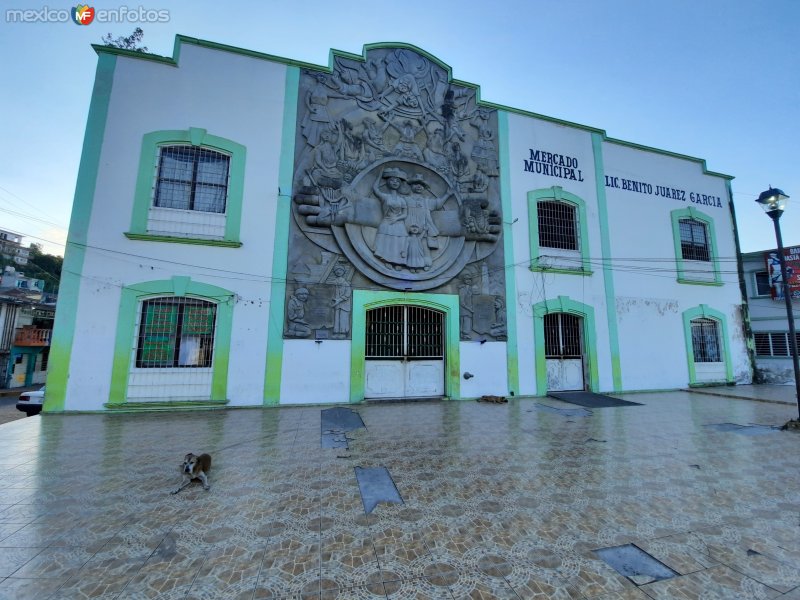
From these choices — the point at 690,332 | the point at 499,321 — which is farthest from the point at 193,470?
the point at 690,332

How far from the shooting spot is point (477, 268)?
33.2ft

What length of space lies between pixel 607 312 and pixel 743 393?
15.1ft

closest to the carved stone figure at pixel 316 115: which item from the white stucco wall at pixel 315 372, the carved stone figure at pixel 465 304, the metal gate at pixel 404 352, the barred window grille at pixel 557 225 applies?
the metal gate at pixel 404 352

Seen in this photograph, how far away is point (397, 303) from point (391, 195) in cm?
299

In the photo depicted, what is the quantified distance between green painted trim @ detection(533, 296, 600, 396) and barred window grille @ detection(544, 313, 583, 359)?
0.20 meters

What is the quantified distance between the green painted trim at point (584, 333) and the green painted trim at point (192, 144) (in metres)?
8.72

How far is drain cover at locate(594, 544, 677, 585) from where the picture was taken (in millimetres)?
2357

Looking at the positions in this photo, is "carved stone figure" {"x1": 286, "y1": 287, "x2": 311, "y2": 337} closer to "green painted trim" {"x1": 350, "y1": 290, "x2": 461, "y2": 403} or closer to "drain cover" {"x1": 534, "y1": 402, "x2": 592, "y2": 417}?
"green painted trim" {"x1": 350, "y1": 290, "x2": 461, "y2": 403}

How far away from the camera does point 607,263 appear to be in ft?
37.7

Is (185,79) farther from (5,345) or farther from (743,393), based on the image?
(5,345)

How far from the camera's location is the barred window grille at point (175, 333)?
7809 mm

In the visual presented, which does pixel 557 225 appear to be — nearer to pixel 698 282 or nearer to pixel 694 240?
pixel 698 282

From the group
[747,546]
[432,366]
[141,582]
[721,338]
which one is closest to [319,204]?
[432,366]

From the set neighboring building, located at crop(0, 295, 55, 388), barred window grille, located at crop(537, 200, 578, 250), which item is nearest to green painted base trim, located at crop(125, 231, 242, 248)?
barred window grille, located at crop(537, 200, 578, 250)
